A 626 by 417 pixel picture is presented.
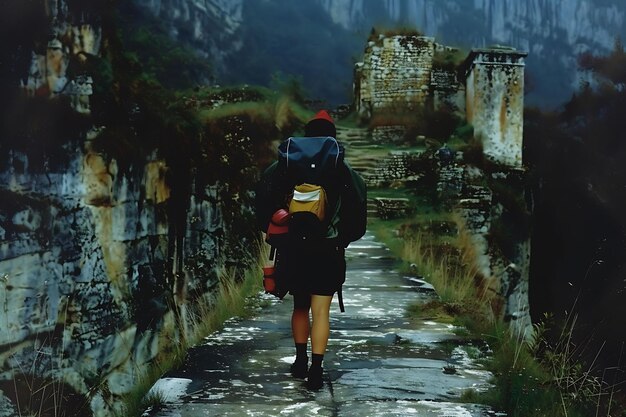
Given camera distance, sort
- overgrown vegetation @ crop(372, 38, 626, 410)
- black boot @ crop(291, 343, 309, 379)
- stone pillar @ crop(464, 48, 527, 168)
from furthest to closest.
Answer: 1. stone pillar @ crop(464, 48, 527, 168)
2. black boot @ crop(291, 343, 309, 379)
3. overgrown vegetation @ crop(372, 38, 626, 410)

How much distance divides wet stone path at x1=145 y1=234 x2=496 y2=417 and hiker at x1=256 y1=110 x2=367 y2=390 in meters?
0.27

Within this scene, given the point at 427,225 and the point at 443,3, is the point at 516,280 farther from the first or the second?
the point at 443,3

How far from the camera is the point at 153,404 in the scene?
10.9 ft

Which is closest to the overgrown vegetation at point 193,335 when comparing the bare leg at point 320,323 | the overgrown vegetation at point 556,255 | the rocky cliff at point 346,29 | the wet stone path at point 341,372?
the wet stone path at point 341,372

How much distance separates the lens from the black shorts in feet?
11.7

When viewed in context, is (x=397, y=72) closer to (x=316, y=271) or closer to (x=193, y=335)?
(x=193, y=335)

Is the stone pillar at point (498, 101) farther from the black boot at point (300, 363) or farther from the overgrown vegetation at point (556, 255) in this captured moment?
the black boot at point (300, 363)

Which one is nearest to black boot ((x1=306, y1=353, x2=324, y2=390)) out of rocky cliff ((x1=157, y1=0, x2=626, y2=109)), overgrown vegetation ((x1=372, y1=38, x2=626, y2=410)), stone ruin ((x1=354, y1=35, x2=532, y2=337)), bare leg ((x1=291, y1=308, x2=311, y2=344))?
bare leg ((x1=291, y1=308, x2=311, y2=344))

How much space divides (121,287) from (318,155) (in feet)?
33.5

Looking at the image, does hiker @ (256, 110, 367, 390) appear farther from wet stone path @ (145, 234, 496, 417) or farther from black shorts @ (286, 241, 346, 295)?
wet stone path @ (145, 234, 496, 417)

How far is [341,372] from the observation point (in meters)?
3.98

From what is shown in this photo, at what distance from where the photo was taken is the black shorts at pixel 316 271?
3.56 m

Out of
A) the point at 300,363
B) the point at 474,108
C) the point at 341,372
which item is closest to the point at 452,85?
the point at 474,108

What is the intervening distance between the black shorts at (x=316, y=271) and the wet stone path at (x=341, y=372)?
52 centimetres
